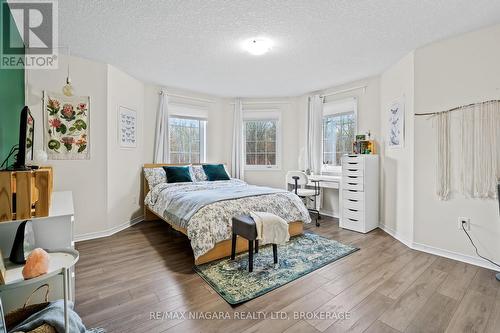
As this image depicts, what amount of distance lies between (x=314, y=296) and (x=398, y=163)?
7.54ft

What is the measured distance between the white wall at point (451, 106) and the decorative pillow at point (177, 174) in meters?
3.32

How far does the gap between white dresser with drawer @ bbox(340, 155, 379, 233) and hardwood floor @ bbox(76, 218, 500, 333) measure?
772 millimetres

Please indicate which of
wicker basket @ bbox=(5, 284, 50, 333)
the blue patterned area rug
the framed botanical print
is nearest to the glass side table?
wicker basket @ bbox=(5, 284, 50, 333)

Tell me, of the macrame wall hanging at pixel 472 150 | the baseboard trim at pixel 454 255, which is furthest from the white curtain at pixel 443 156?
the baseboard trim at pixel 454 255

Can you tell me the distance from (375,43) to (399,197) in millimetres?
1995

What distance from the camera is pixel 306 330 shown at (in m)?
1.51

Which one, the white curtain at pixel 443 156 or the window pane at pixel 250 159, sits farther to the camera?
the window pane at pixel 250 159

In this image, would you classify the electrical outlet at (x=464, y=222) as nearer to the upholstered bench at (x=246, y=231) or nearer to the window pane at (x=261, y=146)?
the upholstered bench at (x=246, y=231)

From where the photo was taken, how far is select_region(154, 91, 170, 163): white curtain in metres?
4.21

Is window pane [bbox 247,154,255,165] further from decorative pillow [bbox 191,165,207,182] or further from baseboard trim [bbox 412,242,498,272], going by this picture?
baseboard trim [bbox 412,242,498,272]

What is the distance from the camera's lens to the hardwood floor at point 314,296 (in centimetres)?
156

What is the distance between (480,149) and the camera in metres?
2.36

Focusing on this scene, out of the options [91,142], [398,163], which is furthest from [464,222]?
[91,142]

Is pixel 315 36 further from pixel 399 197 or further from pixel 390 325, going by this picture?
pixel 390 325
